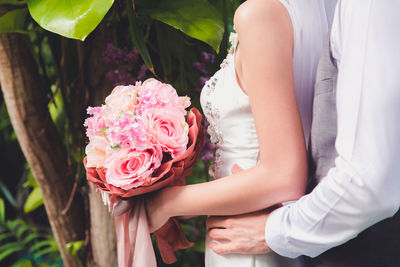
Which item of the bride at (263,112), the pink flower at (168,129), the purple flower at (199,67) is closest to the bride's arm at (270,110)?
the bride at (263,112)

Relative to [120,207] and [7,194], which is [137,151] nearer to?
[120,207]

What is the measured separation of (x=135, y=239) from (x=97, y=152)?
0.18 meters

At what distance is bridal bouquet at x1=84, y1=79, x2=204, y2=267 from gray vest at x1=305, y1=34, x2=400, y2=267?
21cm

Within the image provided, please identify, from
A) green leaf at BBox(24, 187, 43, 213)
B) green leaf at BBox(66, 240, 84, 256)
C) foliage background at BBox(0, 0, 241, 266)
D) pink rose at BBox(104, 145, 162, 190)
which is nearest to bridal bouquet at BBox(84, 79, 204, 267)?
pink rose at BBox(104, 145, 162, 190)

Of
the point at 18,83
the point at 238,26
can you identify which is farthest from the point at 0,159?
the point at 238,26

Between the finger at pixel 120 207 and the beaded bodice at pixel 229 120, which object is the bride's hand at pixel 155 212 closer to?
the finger at pixel 120 207

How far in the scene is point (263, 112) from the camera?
604 millimetres

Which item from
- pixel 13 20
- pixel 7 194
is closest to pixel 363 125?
pixel 13 20

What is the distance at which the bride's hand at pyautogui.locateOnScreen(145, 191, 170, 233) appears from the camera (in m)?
0.72

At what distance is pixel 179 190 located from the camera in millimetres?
703

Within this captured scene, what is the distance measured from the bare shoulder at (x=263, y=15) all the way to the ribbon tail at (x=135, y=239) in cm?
36

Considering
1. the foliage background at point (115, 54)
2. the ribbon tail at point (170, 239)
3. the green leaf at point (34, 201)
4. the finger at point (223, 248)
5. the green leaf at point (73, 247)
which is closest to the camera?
the finger at point (223, 248)

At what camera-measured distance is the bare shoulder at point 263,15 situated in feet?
1.94

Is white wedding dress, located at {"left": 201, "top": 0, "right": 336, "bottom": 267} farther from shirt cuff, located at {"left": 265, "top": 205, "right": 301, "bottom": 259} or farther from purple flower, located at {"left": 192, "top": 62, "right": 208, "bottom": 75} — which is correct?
purple flower, located at {"left": 192, "top": 62, "right": 208, "bottom": 75}
